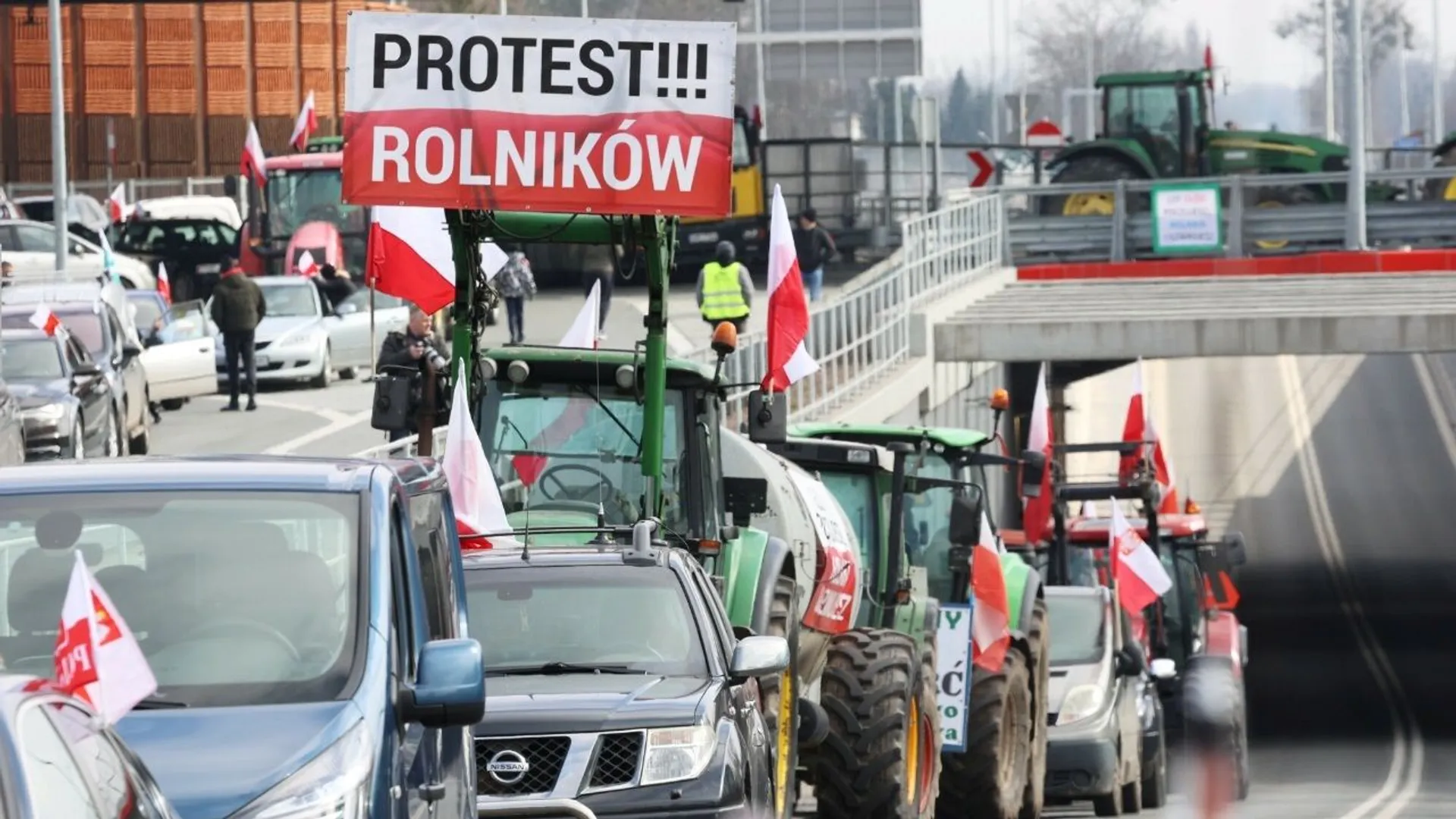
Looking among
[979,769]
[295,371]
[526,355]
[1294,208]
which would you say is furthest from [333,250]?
[526,355]

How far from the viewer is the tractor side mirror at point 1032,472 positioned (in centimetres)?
1661

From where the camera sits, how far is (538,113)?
13.1 meters

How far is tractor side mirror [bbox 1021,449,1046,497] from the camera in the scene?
1661 centimetres

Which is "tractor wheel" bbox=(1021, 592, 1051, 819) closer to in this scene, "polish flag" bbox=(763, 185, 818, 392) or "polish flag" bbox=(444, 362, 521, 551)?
"polish flag" bbox=(763, 185, 818, 392)

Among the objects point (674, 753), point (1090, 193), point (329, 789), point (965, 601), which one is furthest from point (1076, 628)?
point (1090, 193)

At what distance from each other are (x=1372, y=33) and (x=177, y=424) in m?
106

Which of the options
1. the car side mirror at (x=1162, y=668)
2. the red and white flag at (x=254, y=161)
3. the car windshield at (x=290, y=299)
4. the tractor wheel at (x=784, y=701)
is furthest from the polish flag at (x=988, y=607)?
the red and white flag at (x=254, y=161)

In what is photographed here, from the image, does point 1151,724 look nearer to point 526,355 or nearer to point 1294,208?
point 526,355

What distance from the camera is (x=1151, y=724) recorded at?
22875mm

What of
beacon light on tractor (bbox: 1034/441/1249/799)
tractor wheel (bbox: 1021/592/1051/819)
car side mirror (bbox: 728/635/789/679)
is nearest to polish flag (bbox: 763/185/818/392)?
tractor wheel (bbox: 1021/592/1051/819)

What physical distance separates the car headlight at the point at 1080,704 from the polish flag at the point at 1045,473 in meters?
2.28

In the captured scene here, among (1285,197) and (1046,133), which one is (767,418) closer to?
(1285,197)

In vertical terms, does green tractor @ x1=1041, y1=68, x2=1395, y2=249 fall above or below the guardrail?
above

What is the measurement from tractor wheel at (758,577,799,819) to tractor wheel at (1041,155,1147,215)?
100ft
